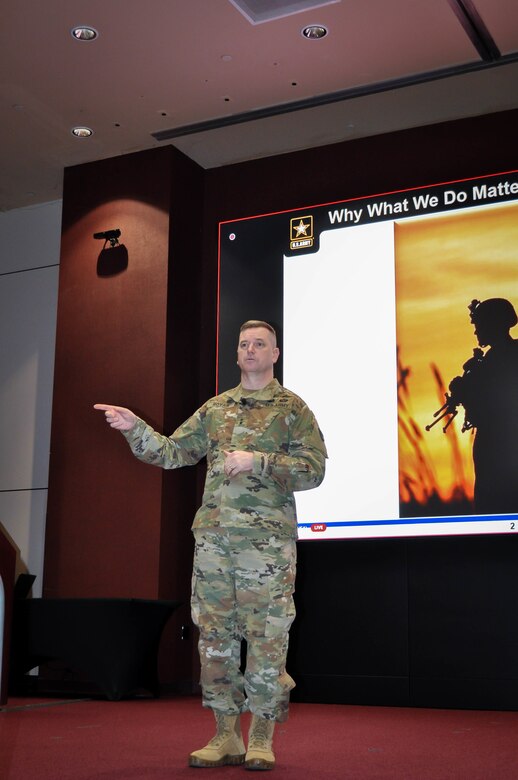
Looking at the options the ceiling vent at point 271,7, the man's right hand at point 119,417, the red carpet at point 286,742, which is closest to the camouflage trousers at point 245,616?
the red carpet at point 286,742

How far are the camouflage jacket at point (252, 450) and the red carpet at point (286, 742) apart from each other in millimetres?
727

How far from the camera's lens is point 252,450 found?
2.97 meters

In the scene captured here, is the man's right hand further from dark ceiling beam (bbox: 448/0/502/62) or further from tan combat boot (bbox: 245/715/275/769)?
dark ceiling beam (bbox: 448/0/502/62)

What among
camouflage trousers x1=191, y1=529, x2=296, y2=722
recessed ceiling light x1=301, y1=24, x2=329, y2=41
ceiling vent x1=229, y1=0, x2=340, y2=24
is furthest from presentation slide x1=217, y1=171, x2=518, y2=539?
camouflage trousers x1=191, y1=529, x2=296, y2=722

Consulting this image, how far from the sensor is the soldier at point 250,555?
2.78 metres

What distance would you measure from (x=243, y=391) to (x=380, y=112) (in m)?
2.81

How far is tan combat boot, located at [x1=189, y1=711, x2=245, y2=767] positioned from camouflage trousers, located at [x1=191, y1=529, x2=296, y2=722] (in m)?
0.04

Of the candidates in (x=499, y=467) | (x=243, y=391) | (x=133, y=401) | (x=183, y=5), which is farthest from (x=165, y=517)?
(x=183, y=5)

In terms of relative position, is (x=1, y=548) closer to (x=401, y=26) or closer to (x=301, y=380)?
(x=301, y=380)

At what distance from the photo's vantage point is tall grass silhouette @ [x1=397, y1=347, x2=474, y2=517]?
178 inches

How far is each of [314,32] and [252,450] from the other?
2.55 m

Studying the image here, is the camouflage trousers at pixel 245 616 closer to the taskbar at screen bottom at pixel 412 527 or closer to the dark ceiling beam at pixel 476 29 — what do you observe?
the taskbar at screen bottom at pixel 412 527

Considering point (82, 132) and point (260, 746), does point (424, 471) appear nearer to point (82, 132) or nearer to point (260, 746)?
point (260, 746)

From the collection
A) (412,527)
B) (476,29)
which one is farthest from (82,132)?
(412,527)
